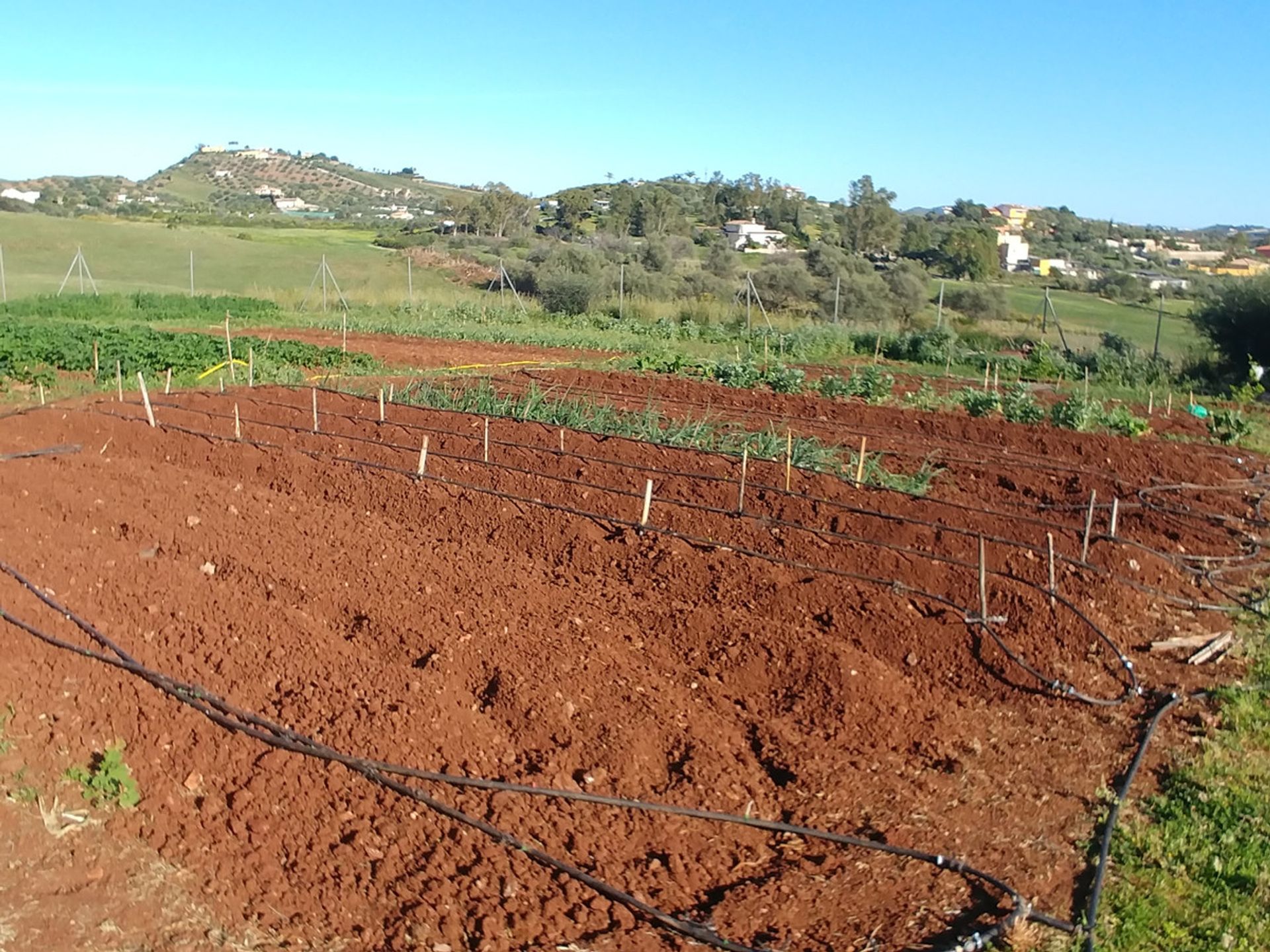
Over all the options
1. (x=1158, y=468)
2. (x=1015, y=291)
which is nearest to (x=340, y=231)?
(x=1015, y=291)

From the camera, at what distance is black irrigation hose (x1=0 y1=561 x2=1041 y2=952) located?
12.7 feet

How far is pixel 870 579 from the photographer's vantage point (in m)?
7.20

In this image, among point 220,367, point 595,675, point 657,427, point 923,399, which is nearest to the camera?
point 595,675

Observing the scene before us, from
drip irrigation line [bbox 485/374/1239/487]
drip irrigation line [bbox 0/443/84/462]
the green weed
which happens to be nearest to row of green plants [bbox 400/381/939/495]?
drip irrigation line [bbox 485/374/1239/487]

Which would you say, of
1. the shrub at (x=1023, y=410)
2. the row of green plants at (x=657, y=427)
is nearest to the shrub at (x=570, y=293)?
the row of green plants at (x=657, y=427)

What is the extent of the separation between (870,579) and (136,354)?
1286cm

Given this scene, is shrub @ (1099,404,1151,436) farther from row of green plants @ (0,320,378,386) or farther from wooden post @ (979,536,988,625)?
row of green plants @ (0,320,378,386)

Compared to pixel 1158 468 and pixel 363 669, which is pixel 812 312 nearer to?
pixel 1158 468

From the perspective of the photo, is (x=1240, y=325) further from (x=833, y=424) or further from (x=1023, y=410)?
(x=833, y=424)

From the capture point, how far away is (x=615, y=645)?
621 cm

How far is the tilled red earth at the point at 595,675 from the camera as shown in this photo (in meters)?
4.19

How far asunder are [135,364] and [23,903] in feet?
45.2

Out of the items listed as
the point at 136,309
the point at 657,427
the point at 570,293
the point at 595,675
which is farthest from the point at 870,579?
the point at 570,293

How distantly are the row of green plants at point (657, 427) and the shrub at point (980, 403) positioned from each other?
3621 mm
